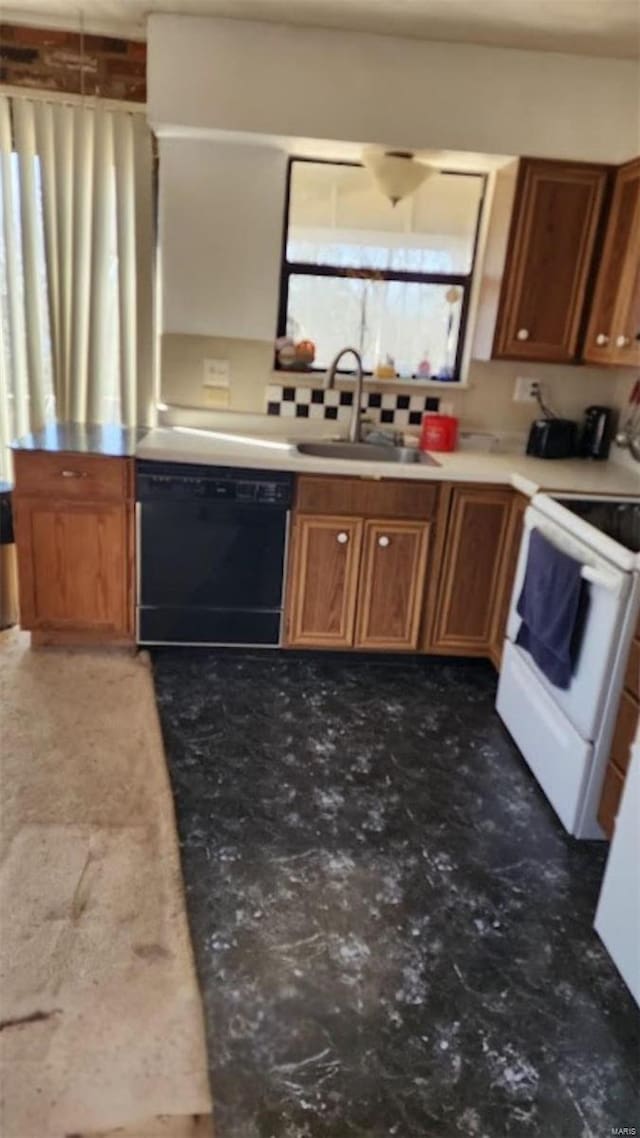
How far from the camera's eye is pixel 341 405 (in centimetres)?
344

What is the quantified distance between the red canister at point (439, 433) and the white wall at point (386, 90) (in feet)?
3.42

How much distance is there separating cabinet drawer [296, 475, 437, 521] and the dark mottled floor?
29.4 inches

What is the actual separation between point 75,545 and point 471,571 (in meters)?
1.57

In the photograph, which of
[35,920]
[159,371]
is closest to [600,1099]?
[35,920]

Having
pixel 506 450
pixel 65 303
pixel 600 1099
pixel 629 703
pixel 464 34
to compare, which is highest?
pixel 464 34

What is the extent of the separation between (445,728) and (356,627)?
0.57 metres

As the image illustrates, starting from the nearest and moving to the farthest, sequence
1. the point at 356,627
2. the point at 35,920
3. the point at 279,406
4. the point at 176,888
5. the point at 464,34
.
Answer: the point at 35,920, the point at 176,888, the point at 464,34, the point at 356,627, the point at 279,406

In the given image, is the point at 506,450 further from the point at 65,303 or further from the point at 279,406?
the point at 65,303

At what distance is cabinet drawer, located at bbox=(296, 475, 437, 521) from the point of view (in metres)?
2.97

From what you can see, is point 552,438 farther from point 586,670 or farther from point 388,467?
point 586,670

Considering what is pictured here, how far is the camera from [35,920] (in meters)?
1.82

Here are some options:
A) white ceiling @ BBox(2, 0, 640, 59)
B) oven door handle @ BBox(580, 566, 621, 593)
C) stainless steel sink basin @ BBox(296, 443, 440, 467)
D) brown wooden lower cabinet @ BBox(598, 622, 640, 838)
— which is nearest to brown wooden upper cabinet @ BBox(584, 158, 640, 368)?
white ceiling @ BBox(2, 0, 640, 59)

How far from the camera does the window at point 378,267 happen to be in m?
3.26

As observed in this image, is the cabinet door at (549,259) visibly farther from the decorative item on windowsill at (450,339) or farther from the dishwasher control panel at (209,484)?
the dishwasher control panel at (209,484)
